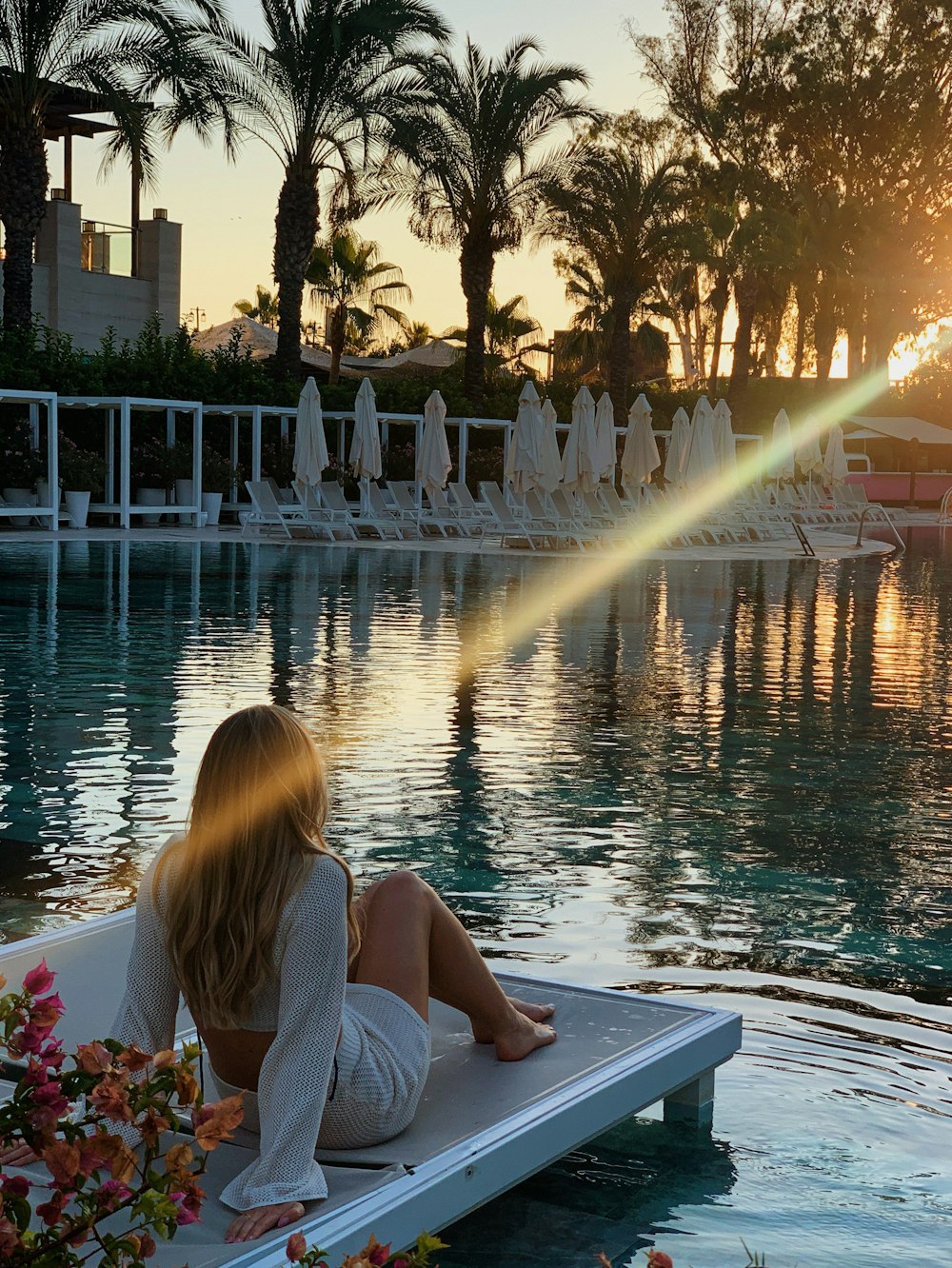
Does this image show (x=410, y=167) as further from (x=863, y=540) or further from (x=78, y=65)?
(x=863, y=540)

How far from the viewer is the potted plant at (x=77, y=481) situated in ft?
81.6

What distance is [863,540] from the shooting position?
30.9 m

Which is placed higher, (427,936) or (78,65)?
(78,65)

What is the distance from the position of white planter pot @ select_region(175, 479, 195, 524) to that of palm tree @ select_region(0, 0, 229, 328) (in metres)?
3.60

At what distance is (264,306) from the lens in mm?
65750

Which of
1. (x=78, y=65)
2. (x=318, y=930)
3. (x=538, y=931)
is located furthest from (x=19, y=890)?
(x=78, y=65)

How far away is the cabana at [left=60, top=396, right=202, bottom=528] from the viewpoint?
24953mm

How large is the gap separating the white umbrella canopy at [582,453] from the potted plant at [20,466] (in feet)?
27.5

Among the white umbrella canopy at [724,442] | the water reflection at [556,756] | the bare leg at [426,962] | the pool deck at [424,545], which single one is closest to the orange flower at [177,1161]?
the bare leg at [426,962]

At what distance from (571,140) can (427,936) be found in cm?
3418

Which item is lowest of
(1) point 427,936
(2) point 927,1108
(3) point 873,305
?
(2) point 927,1108

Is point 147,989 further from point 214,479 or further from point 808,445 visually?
point 808,445

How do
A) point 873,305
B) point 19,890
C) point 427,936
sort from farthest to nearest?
point 873,305 → point 19,890 → point 427,936

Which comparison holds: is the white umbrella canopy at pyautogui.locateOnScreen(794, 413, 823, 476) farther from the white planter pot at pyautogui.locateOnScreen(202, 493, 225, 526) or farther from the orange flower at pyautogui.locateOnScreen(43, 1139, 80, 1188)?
the orange flower at pyautogui.locateOnScreen(43, 1139, 80, 1188)
